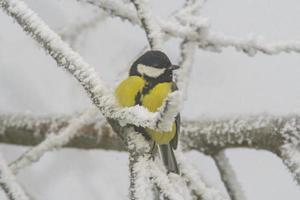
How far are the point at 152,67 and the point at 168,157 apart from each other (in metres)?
0.23

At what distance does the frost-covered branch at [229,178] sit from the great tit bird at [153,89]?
128mm

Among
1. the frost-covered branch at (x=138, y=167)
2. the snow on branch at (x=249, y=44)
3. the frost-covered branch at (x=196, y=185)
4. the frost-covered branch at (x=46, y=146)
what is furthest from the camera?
the frost-covered branch at (x=46, y=146)

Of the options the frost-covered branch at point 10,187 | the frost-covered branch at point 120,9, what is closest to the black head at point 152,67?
the frost-covered branch at point 120,9

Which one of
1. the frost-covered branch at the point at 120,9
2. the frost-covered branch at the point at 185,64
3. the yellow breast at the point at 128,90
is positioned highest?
the frost-covered branch at the point at 120,9

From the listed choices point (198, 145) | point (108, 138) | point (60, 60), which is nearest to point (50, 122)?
point (108, 138)

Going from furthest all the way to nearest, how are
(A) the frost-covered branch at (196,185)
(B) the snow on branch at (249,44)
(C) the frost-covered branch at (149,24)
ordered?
1. (B) the snow on branch at (249,44)
2. (C) the frost-covered branch at (149,24)
3. (A) the frost-covered branch at (196,185)

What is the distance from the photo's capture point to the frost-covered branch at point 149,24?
128 centimetres

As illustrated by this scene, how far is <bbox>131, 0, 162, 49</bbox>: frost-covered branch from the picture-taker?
1.28 m

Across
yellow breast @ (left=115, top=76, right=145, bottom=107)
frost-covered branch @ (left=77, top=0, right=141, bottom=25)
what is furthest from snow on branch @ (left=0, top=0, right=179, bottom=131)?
frost-covered branch @ (left=77, top=0, right=141, bottom=25)

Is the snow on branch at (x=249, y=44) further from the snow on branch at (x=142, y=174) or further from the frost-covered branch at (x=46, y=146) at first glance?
the snow on branch at (x=142, y=174)

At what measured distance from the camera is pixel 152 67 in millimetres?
1479

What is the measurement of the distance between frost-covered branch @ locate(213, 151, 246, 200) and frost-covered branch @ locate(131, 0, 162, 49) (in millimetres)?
328

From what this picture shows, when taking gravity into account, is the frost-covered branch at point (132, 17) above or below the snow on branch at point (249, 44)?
above

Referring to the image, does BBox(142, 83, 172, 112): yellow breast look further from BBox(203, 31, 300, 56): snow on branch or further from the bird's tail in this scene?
BBox(203, 31, 300, 56): snow on branch
